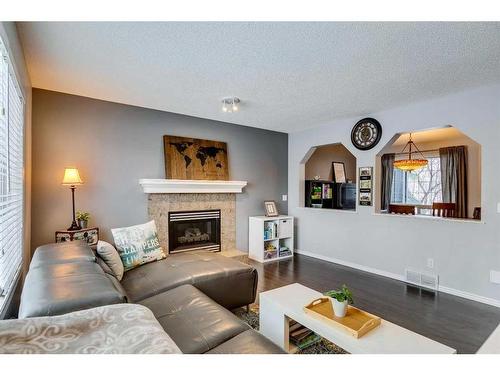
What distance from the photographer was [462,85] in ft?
9.07

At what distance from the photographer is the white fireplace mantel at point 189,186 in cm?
359

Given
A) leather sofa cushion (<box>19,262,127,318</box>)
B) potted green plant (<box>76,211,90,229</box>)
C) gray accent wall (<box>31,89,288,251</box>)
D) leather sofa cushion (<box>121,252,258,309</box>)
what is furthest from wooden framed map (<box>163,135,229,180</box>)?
leather sofa cushion (<box>19,262,127,318</box>)

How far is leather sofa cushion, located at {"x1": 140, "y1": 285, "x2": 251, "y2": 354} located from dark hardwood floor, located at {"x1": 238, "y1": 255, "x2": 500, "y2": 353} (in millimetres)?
1464

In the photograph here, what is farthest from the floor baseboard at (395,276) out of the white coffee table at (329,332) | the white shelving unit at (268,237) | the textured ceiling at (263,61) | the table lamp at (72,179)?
the table lamp at (72,179)

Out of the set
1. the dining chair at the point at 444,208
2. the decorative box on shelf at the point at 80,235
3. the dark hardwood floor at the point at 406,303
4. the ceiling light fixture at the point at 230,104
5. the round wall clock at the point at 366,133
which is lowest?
the dark hardwood floor at the point at 406,303

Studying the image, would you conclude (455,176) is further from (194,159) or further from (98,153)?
(98,153)

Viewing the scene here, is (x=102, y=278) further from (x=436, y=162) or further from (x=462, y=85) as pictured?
(x=436, y=162)

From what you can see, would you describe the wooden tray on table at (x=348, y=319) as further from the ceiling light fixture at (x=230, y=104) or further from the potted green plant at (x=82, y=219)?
the potted green plant at (x=82, y=219)

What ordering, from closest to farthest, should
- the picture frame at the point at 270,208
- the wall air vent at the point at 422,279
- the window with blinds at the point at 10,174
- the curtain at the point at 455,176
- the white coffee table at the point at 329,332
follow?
the white coffee table at the point at 329,332, the window with blinds at the point at 10,174, the wall air vent at the point at 422,279, the picture frame at the point at 270,208, the curtain at the point at 455,176

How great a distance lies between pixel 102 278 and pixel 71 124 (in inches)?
97.2

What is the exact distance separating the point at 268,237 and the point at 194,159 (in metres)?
1.80

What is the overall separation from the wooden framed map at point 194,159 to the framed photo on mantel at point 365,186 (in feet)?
6.87

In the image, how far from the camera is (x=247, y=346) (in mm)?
1320
